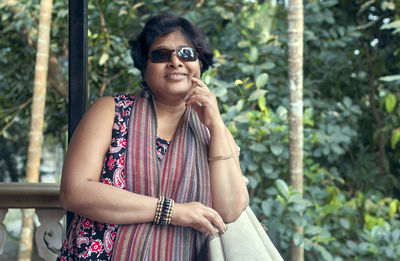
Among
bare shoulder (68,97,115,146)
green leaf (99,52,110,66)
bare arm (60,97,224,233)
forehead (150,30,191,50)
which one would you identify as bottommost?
bare arm (60,97,224,233)

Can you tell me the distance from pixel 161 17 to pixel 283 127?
162 cm

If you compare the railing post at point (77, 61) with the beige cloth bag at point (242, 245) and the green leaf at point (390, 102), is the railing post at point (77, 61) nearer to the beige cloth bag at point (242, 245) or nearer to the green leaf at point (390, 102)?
the beige cloth bag at point (242, 245)

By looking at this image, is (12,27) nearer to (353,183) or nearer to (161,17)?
(161,17)

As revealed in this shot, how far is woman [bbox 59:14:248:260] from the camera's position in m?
1.28

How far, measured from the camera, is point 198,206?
1.31 metres

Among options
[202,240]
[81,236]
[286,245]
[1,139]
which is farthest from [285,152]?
[1,139]

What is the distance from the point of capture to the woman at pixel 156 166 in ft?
4.20

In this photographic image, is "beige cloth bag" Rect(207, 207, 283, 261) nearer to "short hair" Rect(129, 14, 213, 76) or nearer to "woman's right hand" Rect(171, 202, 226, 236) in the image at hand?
"woman's right hand" Rect(171, 202, 226, 236)

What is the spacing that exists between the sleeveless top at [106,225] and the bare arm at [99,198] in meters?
0.04

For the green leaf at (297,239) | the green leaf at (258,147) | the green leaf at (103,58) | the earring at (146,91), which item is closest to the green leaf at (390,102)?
the green leaf at (258,147)

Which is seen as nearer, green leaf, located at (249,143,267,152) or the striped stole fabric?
the striped stole fabric

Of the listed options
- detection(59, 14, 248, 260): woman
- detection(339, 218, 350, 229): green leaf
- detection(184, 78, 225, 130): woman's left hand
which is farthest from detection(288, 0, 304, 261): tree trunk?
detection(184, 78, 225, 130): woman's left hand

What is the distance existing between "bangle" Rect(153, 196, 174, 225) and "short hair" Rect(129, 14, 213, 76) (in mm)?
499

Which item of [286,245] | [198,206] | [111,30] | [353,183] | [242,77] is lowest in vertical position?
[286,245]
